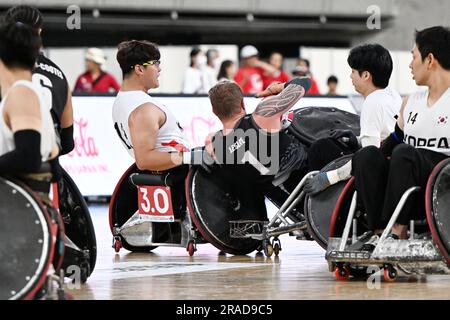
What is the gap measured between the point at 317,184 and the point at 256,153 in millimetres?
1155

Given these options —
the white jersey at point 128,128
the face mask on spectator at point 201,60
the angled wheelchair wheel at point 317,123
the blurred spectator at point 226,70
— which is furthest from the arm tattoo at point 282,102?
the face mask on spectator at point 201,60

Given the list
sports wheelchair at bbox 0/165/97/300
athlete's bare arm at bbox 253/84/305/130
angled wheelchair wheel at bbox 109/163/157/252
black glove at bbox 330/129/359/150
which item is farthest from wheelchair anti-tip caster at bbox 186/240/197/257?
sports wheelchair at bbox 0/165/97/300

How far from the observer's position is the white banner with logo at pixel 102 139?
606 inches

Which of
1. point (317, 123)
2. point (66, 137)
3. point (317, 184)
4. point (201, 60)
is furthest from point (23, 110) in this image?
point (201, 60)

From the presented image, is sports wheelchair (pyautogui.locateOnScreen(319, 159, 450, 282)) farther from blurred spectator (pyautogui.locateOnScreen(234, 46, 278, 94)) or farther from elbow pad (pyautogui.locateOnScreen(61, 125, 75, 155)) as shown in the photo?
blurred spectator (pyautogui.locateOnScreen(234, 46, 278, 94))

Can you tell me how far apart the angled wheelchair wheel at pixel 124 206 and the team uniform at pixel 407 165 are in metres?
3.17

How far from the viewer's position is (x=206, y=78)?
66.1 feet

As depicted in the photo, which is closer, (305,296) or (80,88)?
(305,296)

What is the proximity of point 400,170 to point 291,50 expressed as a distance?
1904 centimetres

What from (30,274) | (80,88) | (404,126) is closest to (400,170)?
(404,126)

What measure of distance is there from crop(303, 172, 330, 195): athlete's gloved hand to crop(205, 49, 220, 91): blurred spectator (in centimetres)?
1189

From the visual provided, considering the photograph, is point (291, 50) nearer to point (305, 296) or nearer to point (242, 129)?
point (242, 129)

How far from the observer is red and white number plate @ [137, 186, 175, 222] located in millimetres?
9500

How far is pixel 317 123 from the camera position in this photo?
9.40m
